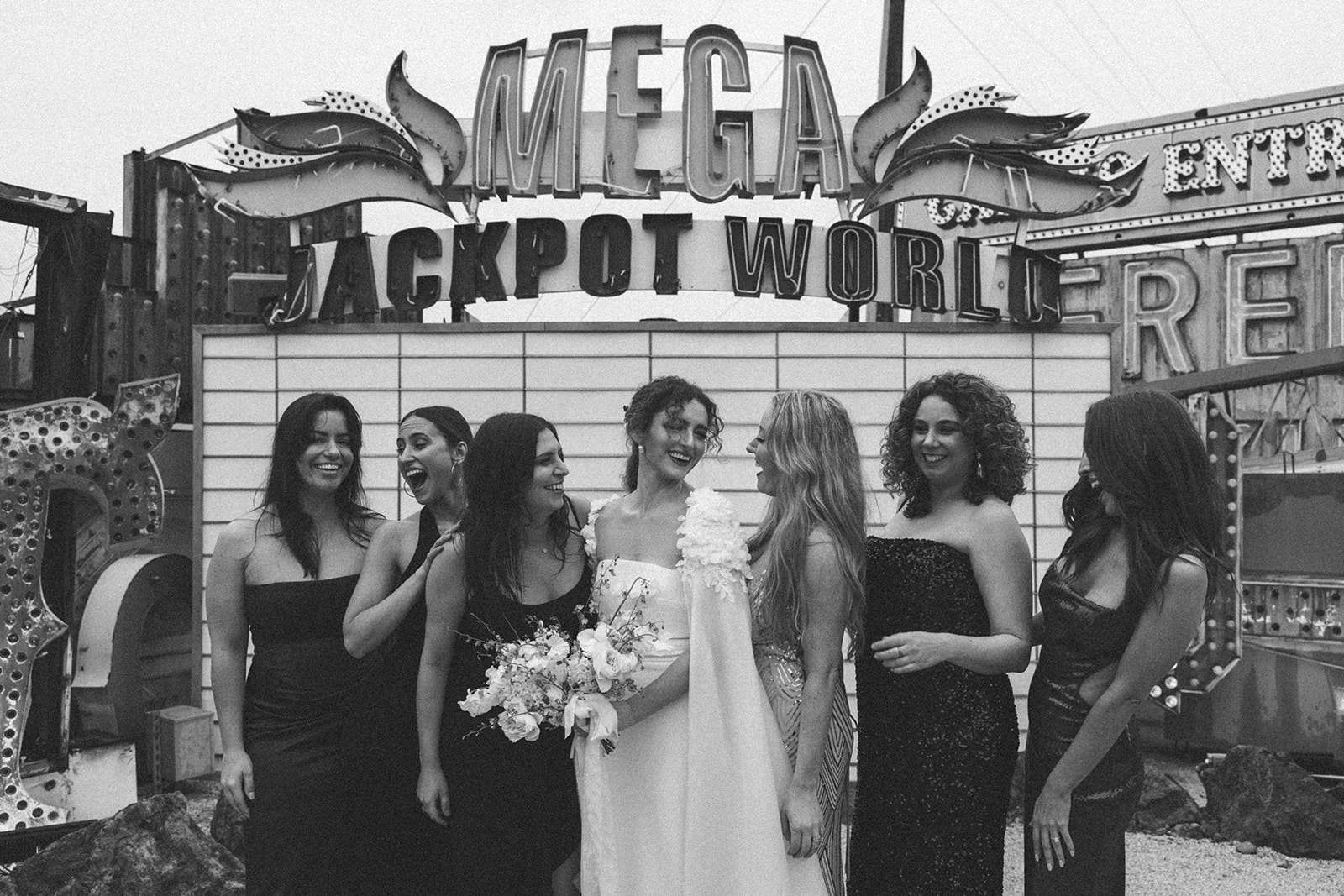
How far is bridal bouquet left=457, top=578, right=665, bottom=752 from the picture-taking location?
9.15 feet

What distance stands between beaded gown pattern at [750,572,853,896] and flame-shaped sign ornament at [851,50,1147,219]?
19.1 ft

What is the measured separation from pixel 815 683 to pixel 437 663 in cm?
106

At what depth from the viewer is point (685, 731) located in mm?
3010

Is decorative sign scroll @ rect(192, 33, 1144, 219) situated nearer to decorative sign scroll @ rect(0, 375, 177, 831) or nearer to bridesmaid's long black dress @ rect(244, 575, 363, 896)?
decorative sign scroll @ rect(0, 375, 177, 831)

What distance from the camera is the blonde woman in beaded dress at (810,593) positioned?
2875mm

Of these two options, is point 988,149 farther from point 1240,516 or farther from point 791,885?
point 791,885

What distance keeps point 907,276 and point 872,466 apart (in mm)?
1450

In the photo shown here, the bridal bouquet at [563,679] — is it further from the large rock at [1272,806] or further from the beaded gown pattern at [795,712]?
the large rock at [1272,806]

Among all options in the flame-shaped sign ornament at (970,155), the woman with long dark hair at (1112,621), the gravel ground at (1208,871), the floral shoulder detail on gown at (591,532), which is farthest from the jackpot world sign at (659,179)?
the woman with long dark hair at (1112,621)

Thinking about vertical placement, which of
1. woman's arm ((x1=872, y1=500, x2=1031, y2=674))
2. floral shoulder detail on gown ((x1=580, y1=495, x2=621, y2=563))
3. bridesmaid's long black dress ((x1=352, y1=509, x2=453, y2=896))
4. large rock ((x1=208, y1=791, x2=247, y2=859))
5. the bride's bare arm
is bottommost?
large rock ((x1=208, y1=791, x2=247, y2=859))

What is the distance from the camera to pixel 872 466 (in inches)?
311

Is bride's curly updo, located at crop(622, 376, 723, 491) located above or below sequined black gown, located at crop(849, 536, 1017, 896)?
above

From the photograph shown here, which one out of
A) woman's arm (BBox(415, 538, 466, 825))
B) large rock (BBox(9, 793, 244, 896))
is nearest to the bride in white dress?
woman's arm (BBox(415, 538, 466, 825))

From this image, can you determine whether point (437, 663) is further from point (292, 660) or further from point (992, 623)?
point (992, 623)
